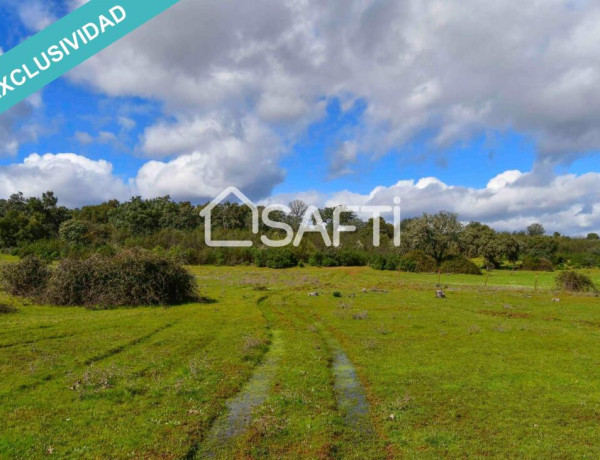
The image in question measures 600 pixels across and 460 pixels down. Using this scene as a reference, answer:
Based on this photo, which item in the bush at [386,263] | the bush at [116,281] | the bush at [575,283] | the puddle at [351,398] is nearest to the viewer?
the puddle at [351,398]

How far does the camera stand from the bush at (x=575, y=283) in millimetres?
47006

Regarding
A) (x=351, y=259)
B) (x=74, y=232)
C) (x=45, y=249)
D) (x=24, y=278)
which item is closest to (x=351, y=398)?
(x=24, y=278)

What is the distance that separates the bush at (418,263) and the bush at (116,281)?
198ft

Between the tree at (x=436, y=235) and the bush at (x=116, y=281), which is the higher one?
the tree at (x=436, y=235)

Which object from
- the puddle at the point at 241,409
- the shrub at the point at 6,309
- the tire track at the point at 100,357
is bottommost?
the puddle at the point at 241,409

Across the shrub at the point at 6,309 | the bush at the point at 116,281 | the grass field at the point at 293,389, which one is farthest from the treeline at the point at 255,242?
the grass field at the point at 293,389

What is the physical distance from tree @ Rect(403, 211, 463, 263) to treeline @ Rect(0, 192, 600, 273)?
0.68ft

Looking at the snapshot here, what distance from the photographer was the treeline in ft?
295

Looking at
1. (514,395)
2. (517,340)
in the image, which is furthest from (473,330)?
(514,395)

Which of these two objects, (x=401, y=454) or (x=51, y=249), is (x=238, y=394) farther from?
(x=51, y=249)

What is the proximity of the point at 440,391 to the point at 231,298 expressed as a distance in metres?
28.7

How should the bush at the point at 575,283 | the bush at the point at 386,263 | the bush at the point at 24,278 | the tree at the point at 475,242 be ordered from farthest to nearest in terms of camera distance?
the tree at the point at 475,242
the bush at the point at 386,263
the bush at the point at 575,283
the bush at the point at 24,278

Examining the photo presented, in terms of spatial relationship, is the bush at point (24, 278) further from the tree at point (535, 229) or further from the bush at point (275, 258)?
the tree at point (535, 229)

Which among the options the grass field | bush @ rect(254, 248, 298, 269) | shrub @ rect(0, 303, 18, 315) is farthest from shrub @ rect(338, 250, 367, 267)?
shrub @ rect(0, 303, 18, 315)
